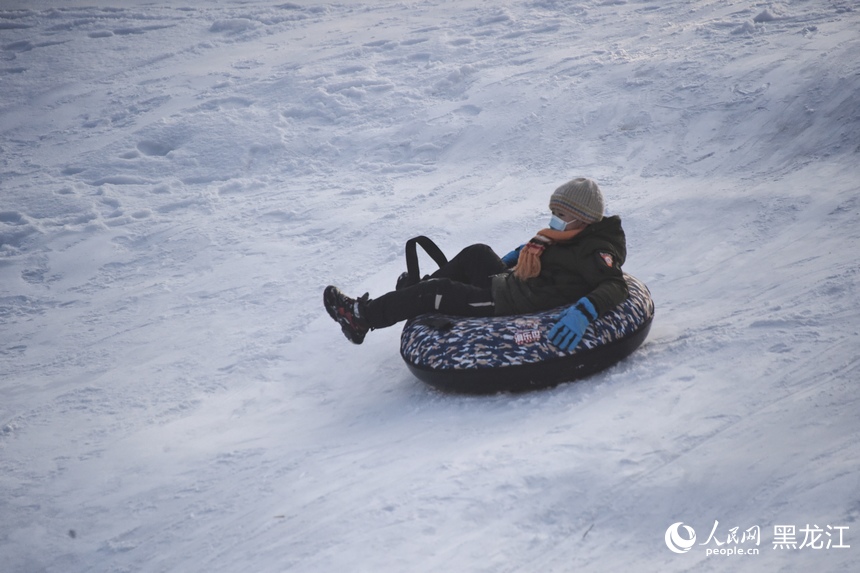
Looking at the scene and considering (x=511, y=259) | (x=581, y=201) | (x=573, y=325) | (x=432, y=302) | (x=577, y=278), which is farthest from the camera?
(x=511, y=259)

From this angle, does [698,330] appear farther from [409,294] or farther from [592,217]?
[409,294]

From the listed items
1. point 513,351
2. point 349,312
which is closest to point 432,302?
point 349,312

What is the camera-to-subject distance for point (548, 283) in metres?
4.34

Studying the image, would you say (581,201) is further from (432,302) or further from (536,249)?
(432,302)

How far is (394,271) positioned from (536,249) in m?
2.26

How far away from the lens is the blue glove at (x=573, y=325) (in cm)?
395

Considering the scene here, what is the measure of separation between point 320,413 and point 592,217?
1.94 meters

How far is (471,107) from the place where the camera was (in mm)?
9000

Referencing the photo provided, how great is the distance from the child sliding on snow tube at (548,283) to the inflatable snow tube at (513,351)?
0.36 ft

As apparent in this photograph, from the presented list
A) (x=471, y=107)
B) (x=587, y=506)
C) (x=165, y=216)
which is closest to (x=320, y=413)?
(x=587, y=506)

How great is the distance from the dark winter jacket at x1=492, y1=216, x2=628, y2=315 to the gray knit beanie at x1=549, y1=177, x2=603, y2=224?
80 millimetres

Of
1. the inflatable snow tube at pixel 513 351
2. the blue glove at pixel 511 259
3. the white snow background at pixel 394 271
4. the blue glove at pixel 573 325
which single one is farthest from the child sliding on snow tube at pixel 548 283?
the white snow background at pixel 394 271

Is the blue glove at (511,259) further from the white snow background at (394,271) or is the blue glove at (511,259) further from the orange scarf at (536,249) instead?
the white snow background at (394,271)

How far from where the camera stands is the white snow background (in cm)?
322
